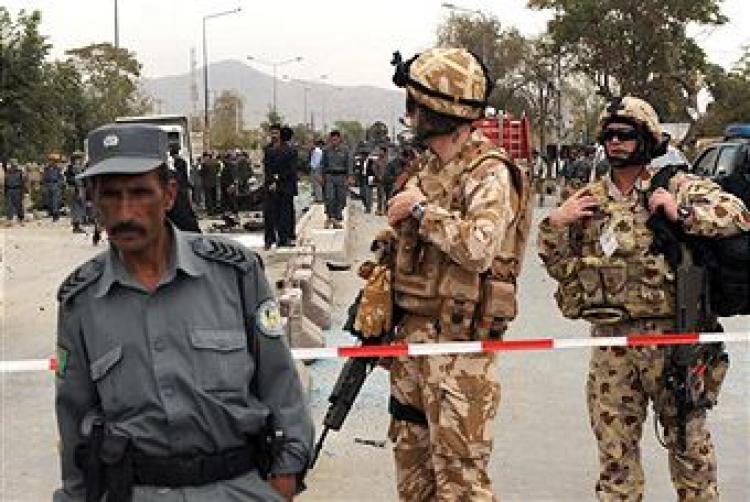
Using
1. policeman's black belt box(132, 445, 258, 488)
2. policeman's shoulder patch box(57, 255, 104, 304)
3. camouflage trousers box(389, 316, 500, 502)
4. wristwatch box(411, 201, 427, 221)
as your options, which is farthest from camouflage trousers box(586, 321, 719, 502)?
policeman's shoulder patch box(57, 255, 104, 304)

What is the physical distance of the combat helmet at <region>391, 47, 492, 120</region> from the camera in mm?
3504

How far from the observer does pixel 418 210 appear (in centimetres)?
341

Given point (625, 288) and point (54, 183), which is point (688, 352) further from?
point (54, 183)

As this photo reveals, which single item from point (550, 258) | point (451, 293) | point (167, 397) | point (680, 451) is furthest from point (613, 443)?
point (167, 397)

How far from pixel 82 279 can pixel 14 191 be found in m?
23.6

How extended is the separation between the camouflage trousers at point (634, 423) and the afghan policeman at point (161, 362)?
1.84m

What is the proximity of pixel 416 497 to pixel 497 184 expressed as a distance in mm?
1017

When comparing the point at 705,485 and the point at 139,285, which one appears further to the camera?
the point at 705,485

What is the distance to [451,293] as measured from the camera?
11.5 feet

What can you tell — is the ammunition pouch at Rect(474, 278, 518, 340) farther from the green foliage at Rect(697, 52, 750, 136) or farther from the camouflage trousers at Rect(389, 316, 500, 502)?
the green foliage at Rect(697, 52, 750, 136)

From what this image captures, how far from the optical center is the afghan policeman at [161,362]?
236 centimetres

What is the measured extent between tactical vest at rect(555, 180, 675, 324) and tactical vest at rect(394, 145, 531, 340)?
1.89 feet

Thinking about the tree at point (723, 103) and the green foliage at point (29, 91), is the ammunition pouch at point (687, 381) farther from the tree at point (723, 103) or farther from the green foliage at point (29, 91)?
the tree at point (723, 103)

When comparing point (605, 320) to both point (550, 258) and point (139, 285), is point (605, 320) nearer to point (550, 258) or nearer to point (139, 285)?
point (550, 258)
